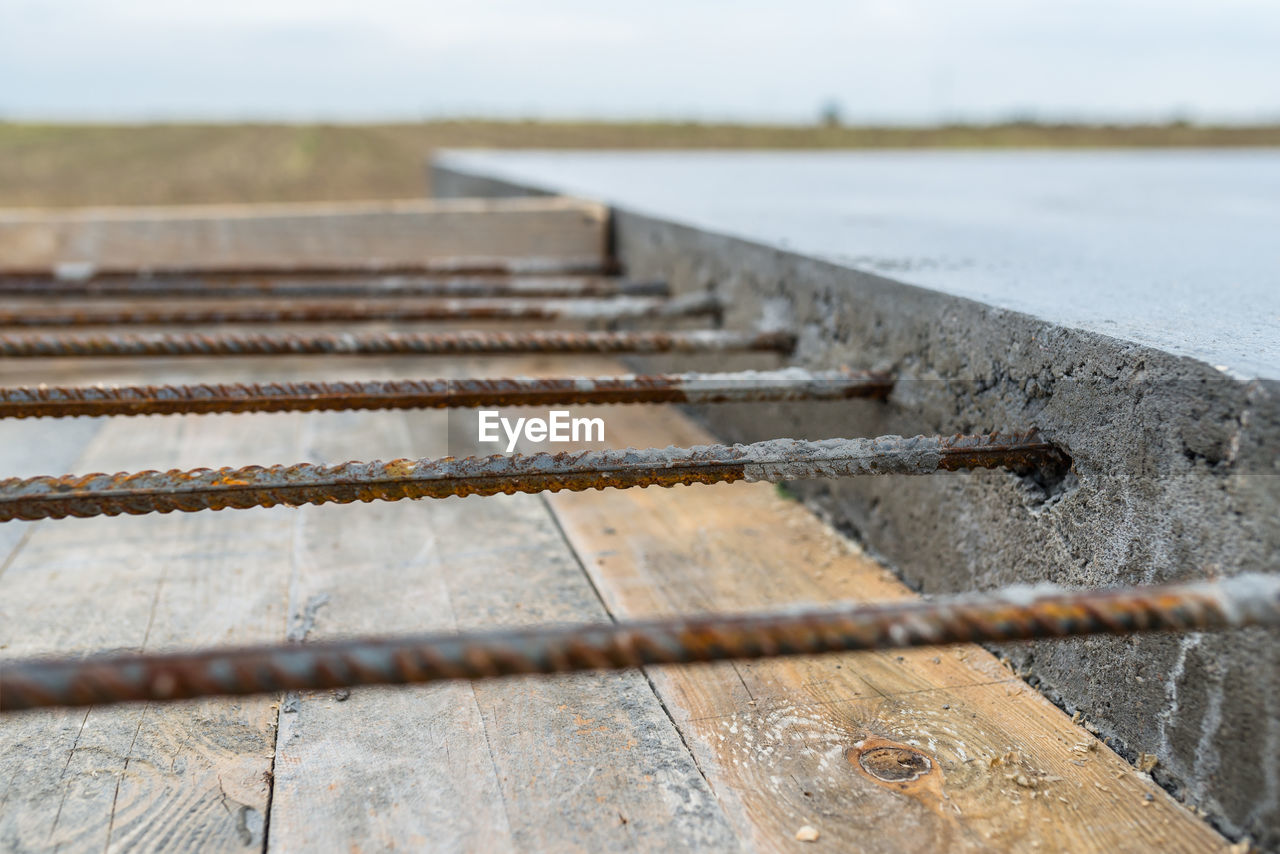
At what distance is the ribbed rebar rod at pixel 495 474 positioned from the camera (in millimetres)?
1291

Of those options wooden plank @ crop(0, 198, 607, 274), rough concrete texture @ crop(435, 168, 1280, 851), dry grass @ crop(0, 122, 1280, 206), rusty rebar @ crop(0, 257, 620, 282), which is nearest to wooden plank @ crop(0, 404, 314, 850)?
rusty rebar @ crop(0, 257, 620, 282)

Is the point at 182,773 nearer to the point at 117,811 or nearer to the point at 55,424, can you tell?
the point at 117,811

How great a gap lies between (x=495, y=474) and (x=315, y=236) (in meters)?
3.03

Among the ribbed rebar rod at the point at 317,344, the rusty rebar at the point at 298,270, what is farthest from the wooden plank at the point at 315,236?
the ribbed rebar rod at the point at 317,344

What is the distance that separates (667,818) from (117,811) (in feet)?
2.17

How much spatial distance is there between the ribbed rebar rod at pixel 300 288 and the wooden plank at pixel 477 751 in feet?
4.84

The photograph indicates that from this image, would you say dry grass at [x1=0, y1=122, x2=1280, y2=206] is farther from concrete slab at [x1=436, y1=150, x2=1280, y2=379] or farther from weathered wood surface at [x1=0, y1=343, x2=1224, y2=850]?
weathered wood surface at [x1=0, y1=343, x2=1224, y2=850]

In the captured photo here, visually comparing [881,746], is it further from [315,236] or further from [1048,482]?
[315,236]

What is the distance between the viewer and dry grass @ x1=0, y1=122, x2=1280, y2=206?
1616 centimetres

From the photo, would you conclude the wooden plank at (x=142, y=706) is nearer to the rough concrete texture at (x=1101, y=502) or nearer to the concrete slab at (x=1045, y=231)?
the rough concrete texture at (x=1101, y=502)

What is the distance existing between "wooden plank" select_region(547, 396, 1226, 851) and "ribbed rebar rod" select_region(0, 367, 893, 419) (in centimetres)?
35

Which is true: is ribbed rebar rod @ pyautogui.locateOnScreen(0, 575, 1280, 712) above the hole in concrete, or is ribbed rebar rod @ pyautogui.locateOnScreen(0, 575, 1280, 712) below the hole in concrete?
above

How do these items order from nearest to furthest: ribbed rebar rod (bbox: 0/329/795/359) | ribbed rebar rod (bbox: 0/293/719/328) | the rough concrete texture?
the rough concrete texture → ribbed rebar rod (bbox: 0/329/795/359) → ribbed rebar rod (bbox: 0/293/719/328)

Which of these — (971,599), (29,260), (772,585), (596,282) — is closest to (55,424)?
(29,260)
